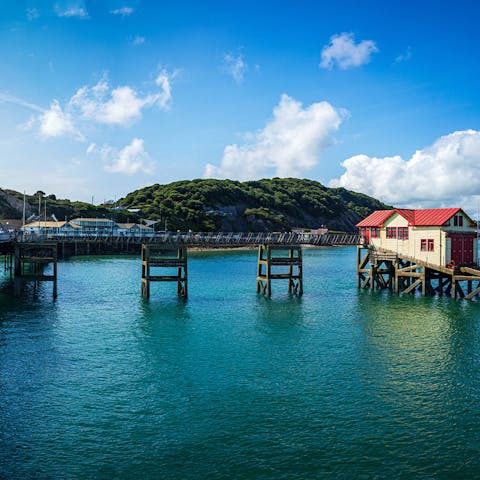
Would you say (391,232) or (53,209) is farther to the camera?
(53,209)

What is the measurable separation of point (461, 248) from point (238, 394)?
3612 centimetres

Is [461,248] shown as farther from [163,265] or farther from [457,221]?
[163,265]

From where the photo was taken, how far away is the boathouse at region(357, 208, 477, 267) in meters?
47.4

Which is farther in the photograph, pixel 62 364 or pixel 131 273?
pixel 131 273

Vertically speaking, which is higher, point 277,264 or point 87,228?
point 87,228

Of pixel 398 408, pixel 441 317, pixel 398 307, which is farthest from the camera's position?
pixel 398 307

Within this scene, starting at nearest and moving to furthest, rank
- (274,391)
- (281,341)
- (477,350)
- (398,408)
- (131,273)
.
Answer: (398,408) < (274,391) < (477,350) < (281,341) < (131,273)

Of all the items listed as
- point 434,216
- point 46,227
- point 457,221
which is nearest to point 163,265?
point 434,216

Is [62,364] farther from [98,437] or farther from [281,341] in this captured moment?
[281,341]

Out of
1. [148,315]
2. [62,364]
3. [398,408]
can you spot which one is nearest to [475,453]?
[398,408]

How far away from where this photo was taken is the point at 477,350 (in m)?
28.2

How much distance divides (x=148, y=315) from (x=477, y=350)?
23933 mm

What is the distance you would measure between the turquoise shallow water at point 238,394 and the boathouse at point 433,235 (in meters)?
9.62

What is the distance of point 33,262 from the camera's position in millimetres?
51656
